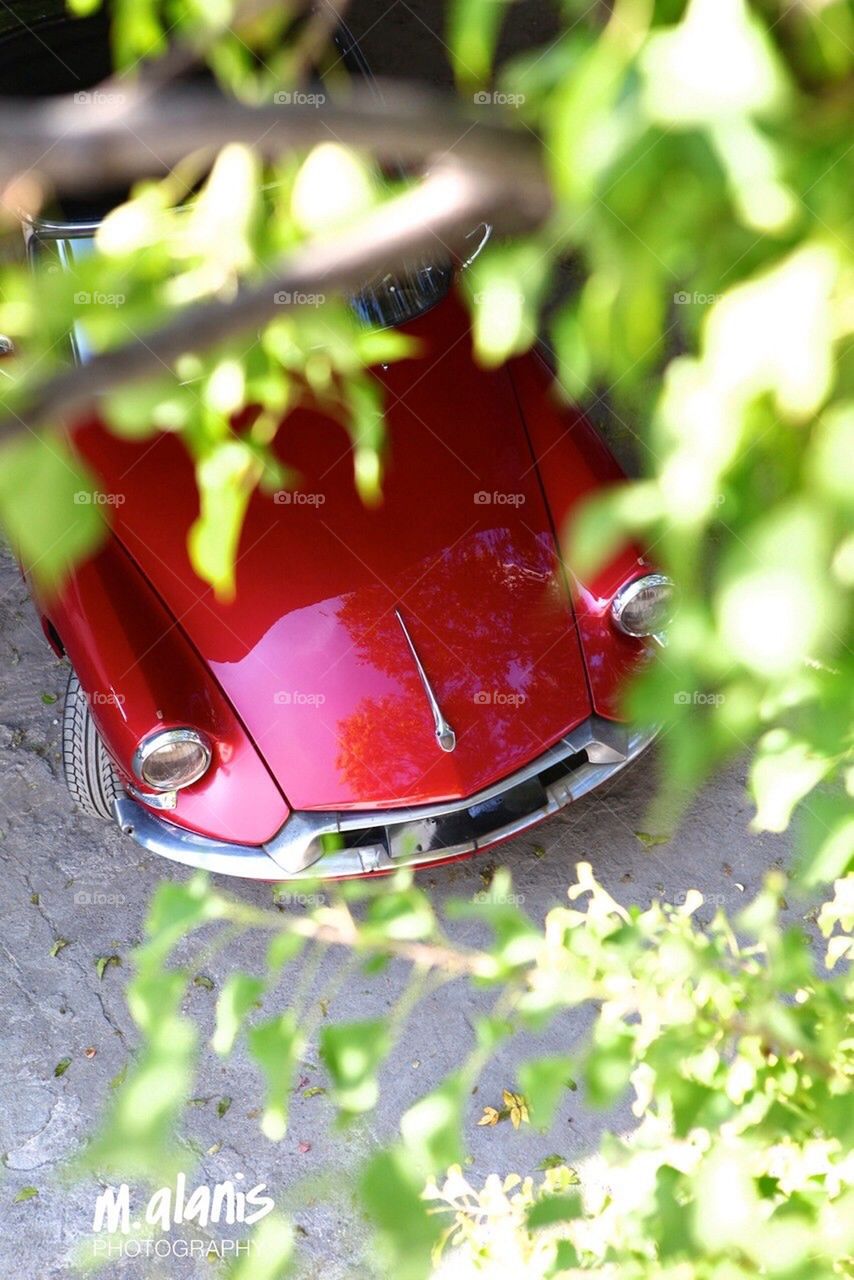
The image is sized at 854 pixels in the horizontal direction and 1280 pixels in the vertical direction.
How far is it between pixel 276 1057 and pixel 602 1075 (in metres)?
0.34

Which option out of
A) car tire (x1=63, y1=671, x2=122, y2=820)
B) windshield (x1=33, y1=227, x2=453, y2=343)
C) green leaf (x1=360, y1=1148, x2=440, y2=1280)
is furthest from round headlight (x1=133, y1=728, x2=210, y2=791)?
green leaf (x1=360, y1=1148, x2=440, y2=1280)

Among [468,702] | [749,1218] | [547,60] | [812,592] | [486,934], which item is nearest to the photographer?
[812,592]

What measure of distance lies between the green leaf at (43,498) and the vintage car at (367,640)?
7.52 ft

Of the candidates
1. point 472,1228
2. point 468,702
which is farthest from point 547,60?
point 468,702

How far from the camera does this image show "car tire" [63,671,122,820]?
3.31m

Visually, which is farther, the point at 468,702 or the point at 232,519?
the point at 468,702

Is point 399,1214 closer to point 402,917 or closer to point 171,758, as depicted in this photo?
point 402,917

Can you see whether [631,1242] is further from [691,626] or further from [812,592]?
[812,592]

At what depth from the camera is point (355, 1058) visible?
0.88m

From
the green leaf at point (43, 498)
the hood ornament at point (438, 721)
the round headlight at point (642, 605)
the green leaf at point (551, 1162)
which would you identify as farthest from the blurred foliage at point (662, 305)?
the green leaf at point (551, 1162)

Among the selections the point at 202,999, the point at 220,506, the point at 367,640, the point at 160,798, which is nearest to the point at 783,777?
the point at 220,506

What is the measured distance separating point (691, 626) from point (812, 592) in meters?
0.19

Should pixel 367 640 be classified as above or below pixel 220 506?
below

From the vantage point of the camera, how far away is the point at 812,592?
0.51 m
